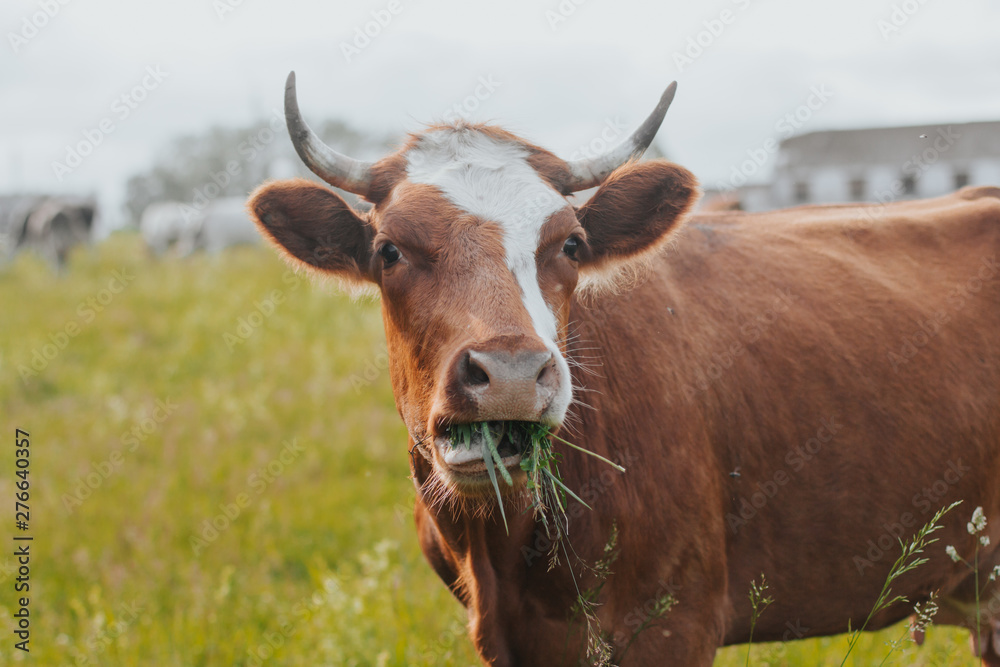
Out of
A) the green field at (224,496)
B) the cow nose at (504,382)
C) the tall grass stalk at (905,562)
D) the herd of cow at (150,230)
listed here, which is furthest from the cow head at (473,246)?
the herd of cow at (150,230)

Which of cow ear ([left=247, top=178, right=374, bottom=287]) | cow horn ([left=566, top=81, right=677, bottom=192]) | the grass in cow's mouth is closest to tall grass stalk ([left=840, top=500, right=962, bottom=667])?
the grass in cow's mouth

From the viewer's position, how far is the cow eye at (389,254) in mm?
2654

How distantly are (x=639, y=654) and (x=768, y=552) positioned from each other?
725 mm

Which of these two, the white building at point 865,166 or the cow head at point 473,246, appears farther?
the white building at point 865,166

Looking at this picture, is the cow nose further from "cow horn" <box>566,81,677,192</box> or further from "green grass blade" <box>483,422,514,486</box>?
"cow horn" <box>566,81,677,192</box>

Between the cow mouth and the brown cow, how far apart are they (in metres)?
0.03

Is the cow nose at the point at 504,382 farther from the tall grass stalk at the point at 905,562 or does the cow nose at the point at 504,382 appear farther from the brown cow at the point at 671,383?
the tall grass stalk at the point at 905,562

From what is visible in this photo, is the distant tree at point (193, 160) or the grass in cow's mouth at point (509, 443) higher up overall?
the grass in cow's mouth at point (509, 443)

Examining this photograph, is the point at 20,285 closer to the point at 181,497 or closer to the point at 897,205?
the point at 181,497

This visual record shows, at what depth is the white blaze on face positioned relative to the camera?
2480 millimetres

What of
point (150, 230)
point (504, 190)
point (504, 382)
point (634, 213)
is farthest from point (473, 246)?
point (150, 230)

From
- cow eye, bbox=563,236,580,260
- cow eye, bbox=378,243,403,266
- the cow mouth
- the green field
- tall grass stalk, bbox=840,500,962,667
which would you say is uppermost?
cow eye, bbox=563,236,580,260

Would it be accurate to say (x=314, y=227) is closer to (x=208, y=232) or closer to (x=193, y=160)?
(x=208, y=232)

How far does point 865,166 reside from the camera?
45000 mm
